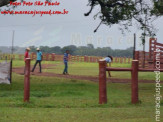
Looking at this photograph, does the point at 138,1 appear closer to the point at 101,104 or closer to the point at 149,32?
the point at 149,32

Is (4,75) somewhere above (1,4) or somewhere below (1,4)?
below

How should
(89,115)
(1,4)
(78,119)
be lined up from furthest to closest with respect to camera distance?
(1,4), (89,115), (78,119)

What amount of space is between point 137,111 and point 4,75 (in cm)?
1060

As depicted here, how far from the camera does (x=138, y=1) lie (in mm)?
20922

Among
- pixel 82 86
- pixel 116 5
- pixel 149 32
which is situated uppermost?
pixel 116 5

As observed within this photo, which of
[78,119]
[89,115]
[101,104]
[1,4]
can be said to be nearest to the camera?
[78,119]

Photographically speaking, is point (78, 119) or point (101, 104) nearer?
point (78, 119)

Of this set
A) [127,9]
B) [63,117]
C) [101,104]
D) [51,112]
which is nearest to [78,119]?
[63,117]

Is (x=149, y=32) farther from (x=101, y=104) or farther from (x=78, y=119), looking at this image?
(x=78, y=119)

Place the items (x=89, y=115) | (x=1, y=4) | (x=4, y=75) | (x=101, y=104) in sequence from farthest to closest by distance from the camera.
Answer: (x=4, y=75) < (x=1, y=4) < (x=101, y=104) < (x=89, y=115)

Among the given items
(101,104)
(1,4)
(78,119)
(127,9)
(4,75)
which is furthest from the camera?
(127,9)

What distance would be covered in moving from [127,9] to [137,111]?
11.9 metres

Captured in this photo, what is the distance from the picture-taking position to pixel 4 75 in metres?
18.8

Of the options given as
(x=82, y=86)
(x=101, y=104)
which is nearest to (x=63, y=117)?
(x=101, y=104)
